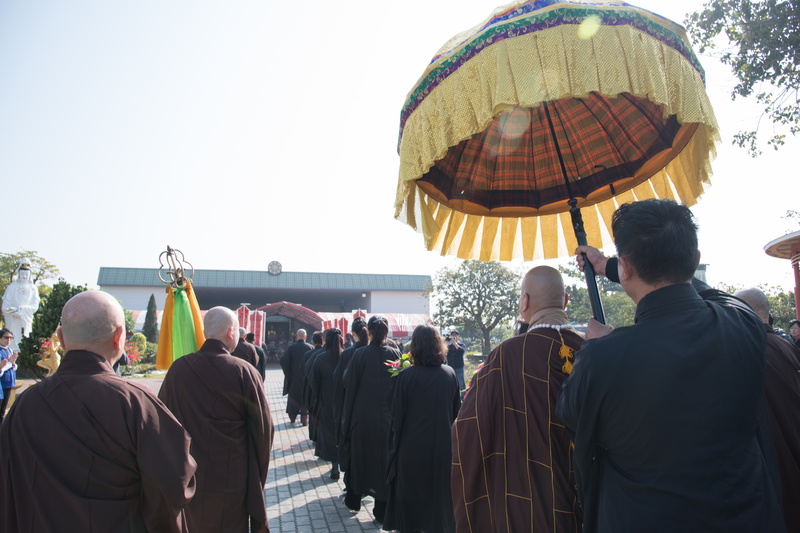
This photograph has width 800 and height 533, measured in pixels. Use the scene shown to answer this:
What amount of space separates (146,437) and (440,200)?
203cm

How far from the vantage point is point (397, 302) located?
147 ft

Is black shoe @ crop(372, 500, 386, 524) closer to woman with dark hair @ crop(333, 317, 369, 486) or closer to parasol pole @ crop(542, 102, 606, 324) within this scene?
woman with dark hair @ crop(333, 317, 369, 486)

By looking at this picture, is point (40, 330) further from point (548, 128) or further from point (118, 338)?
point (548, 128)

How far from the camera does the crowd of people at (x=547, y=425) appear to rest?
1.55 metres

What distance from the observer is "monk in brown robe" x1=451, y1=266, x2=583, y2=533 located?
2.18 meters

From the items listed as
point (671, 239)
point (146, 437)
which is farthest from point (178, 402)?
point (671, 239)

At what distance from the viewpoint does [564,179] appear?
3312 millimetres

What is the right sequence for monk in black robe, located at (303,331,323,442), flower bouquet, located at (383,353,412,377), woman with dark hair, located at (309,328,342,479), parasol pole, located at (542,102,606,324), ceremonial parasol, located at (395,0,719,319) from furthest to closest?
monk in black robe, located at (303,331,323,442) → woman with dark hair, located at (309,328,342,479) → flower bouquet, located at (383,353,412,377) → parasol pole, located at (542,102,606,324) → ceremonial parasol, located at (395,0,719,319)

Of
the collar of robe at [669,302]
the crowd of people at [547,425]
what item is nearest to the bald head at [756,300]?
the crowd of people at [547,425]

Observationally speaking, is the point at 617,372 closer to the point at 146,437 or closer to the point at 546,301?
the point at 546,301

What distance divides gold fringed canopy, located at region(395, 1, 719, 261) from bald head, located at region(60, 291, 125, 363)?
151cm

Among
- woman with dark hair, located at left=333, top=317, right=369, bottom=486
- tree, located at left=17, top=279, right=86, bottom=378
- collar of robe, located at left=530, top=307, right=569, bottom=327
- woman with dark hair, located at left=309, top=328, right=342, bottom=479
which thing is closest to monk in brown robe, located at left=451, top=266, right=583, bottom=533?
collar of robe, located at left=530, top=307, right=569, bottom=327

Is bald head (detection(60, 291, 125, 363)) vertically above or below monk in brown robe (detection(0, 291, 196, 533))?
above

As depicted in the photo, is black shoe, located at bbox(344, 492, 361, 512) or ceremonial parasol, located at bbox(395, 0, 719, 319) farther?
black shoe, located at bbox(344, 492, 361, 512)
